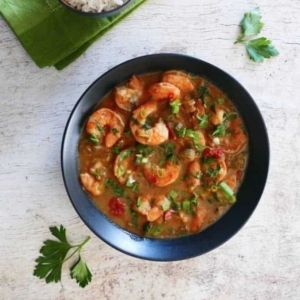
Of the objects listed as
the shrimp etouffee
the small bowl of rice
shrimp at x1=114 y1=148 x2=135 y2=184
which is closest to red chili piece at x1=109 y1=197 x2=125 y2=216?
the shrimp etouffee

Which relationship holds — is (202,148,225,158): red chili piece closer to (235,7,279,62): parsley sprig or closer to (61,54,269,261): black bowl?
(61,54,269,261): black bowl

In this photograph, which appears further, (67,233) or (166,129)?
(67,233)

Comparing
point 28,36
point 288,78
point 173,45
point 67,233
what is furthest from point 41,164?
point 288,78

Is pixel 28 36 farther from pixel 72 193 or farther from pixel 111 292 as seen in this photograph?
pixel 111 292

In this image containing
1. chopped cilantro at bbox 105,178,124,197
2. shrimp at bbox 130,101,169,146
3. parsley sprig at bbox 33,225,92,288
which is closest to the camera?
shrimp at bbox 130,101,169,146

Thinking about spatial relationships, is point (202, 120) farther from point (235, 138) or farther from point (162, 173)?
point (162, 173)

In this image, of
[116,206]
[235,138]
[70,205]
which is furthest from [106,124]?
[235,138]

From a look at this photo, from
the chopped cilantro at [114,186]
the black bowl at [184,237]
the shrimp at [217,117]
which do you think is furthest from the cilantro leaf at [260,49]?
the chopped cilantro at [114,186]
